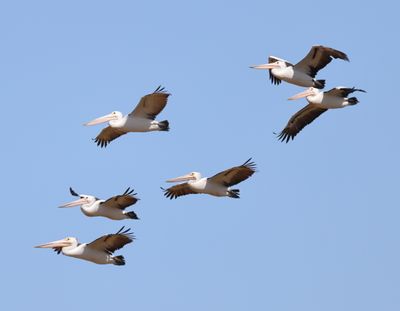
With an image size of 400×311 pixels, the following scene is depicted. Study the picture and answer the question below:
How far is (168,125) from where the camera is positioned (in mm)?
27312

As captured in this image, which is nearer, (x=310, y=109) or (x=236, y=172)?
(x=236, y=172)

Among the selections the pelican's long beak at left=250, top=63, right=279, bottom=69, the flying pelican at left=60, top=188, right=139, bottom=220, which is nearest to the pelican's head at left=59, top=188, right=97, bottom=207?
the flying pelican at left=60, top=188, right=139, bottom=220

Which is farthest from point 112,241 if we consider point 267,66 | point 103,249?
point 267,66

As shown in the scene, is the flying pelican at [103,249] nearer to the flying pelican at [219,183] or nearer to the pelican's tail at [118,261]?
the pelican's tail at [118,261]

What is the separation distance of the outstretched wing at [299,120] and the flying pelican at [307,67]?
1.54m

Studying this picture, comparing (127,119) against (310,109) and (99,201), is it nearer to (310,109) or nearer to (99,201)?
(99,201)

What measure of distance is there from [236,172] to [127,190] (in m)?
2.28

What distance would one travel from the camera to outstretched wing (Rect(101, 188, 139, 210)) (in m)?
26.6

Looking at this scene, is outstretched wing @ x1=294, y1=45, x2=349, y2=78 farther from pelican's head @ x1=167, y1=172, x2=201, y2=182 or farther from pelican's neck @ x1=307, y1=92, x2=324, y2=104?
pelican's head @ x1=167, y1=172, x2=201, y2=182

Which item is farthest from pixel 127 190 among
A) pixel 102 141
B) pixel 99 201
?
pixel 102 141

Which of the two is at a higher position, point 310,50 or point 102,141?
point 310,50

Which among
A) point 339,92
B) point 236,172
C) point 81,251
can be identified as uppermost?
point 339,92

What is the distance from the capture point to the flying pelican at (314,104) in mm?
27188

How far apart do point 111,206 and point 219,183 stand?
2.31 meters
